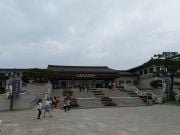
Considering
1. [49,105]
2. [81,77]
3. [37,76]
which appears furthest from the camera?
[81,77]

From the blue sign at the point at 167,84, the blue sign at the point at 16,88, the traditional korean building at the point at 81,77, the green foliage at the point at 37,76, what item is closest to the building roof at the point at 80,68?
the traditional korean building at the point at 81,77

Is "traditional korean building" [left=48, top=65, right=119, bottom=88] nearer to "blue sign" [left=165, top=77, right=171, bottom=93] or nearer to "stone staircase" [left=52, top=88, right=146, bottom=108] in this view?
"stone staircase" [left=52, top=88, right=146, bottom=108]

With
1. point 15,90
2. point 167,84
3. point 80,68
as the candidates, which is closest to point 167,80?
point 167,84

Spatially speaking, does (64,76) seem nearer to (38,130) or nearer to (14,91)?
(14,91)

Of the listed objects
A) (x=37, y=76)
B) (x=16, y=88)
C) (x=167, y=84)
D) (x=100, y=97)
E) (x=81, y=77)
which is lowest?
(x=100, y=97)

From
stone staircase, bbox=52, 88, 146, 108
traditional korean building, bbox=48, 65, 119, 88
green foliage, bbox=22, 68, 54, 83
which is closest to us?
stone staircase, bbox=52, 88, 146, 108

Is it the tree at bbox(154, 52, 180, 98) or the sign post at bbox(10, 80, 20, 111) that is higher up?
the tree at bbox(154, 52, 180, 98)

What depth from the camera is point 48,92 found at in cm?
3762

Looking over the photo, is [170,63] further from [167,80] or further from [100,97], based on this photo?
[100,97]

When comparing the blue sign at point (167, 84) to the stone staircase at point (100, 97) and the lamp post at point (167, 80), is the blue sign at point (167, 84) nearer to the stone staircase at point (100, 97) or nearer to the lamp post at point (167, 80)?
the lamp post at point (167, 80)

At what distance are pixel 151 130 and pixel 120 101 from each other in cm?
2081

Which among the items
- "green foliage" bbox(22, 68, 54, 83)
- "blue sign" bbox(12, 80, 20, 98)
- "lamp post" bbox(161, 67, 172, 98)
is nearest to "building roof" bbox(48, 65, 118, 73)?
"green foliage" bbox(22, 68, 54, 83)

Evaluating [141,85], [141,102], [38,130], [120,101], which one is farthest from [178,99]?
[141,85]

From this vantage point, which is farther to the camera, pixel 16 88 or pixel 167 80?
pixel 167 80
